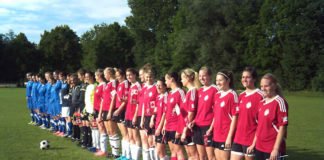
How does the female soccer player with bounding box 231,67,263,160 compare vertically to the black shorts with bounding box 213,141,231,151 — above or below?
above

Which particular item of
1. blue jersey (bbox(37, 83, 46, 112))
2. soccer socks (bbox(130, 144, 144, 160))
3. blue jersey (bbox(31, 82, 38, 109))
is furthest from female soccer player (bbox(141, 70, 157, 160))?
blue jersey (bbox(31, 82, 38, 109))

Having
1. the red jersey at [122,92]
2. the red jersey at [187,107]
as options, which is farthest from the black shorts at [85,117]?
the red jersey at [187,107]

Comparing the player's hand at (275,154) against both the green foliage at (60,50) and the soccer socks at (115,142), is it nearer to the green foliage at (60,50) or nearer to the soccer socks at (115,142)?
the soccer socks at (115,142)

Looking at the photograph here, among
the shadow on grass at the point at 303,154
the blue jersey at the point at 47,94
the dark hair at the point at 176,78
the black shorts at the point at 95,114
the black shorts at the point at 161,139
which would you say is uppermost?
the dark hair at the point at 176,78

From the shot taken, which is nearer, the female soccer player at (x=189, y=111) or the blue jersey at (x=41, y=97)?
the female soccer player at (x=189, y=111)

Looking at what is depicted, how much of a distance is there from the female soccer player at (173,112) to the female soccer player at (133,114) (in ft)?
4.77

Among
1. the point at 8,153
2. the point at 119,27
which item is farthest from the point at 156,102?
the point at 119,27

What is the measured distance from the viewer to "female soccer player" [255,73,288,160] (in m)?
5.45

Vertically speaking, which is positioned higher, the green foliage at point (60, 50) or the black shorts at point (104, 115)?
the green foliage at point (60, 50)

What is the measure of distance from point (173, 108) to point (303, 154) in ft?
17.0

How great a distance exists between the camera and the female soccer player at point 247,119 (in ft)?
19.5

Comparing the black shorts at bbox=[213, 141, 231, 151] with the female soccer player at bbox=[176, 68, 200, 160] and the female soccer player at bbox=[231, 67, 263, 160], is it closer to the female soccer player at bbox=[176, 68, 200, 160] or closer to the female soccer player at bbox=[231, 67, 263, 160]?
the female soccer player at bbox=[231, 67, 263, 160]

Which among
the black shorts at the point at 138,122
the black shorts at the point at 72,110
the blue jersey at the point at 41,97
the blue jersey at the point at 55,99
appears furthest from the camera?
the blue jersey at the point at 41,97

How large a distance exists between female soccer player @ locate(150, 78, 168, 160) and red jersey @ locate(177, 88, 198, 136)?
49 cm
